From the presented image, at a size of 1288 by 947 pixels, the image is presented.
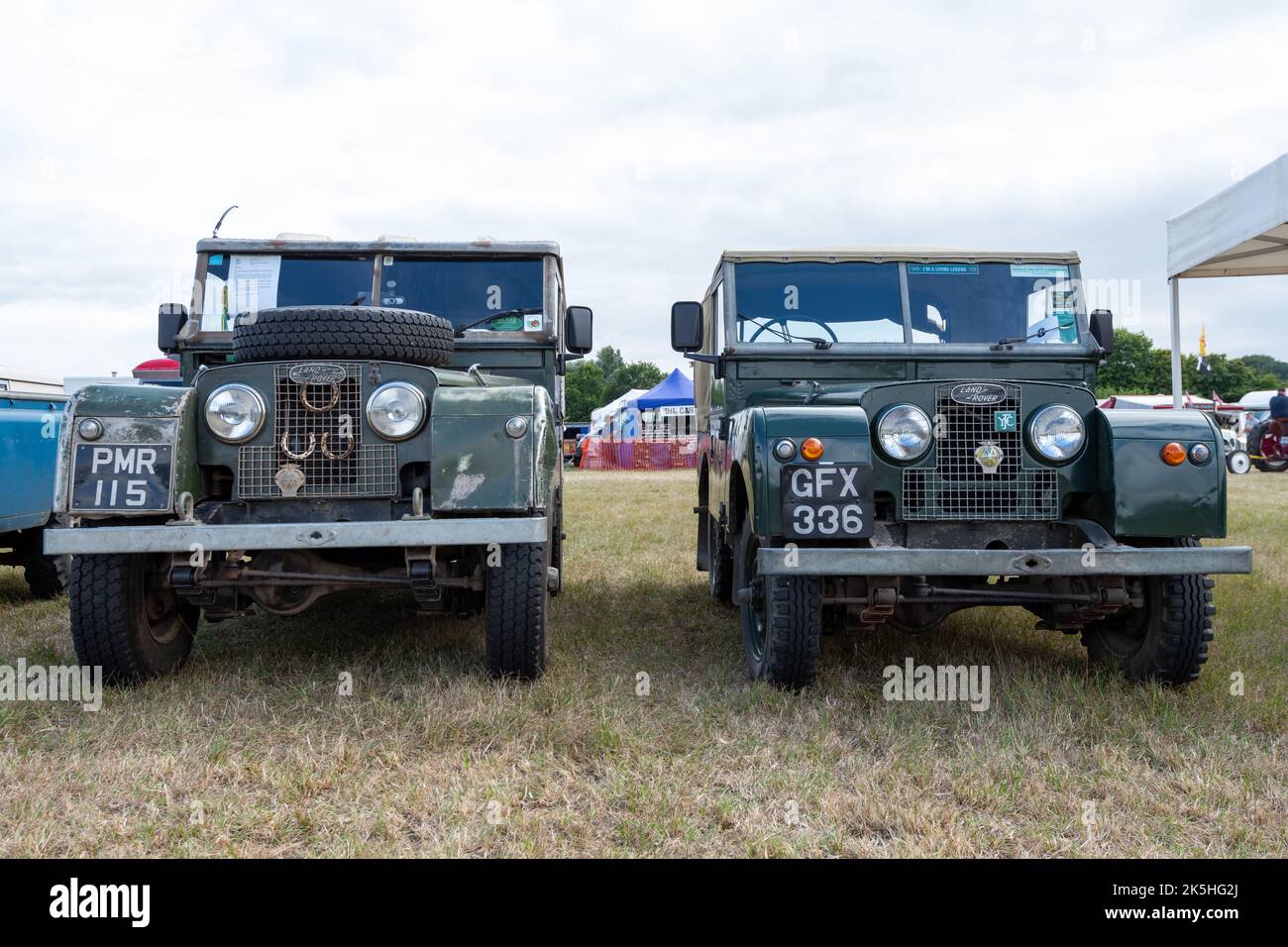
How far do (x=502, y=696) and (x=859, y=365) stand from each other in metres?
2.67

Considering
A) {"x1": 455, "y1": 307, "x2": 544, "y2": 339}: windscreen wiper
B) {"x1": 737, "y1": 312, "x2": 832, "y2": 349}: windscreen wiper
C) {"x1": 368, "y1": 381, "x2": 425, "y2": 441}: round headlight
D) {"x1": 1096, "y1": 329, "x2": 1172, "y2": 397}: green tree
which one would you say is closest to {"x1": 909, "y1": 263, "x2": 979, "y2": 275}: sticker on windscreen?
{"x1": 737, "y1": 312, "x2": 832, "y2": 349}: windscreen wiper

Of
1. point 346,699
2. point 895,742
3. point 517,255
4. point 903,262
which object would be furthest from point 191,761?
point 903,262

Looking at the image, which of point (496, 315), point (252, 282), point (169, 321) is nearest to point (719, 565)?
point (496, 315)

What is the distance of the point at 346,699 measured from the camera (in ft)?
11.9

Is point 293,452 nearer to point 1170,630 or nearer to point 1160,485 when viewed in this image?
point 1160,485

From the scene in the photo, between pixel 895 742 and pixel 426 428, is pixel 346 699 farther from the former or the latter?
pixel 895 742

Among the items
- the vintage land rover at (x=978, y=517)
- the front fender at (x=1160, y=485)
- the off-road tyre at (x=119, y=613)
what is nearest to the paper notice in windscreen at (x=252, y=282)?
the off-road tyre at (x=119, y=613)

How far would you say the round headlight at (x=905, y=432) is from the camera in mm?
3598

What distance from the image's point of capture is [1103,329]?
16.1 feet

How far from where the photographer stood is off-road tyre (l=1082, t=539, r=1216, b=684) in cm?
349

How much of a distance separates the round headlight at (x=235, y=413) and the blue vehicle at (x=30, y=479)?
2.46 m

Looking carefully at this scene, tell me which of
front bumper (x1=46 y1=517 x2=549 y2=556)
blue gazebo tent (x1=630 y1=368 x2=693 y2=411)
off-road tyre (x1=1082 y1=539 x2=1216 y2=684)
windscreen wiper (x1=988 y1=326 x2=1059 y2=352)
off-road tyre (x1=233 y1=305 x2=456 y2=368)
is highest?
blue gazebo tent (x1=630 y1=368 x2=693 y2=411)

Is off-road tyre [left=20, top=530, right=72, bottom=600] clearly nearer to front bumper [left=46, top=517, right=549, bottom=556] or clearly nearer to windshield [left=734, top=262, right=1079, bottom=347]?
front bumper [left=46, top=517, right=549, bottom=556]

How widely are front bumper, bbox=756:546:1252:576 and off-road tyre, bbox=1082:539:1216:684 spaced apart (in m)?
0.23
